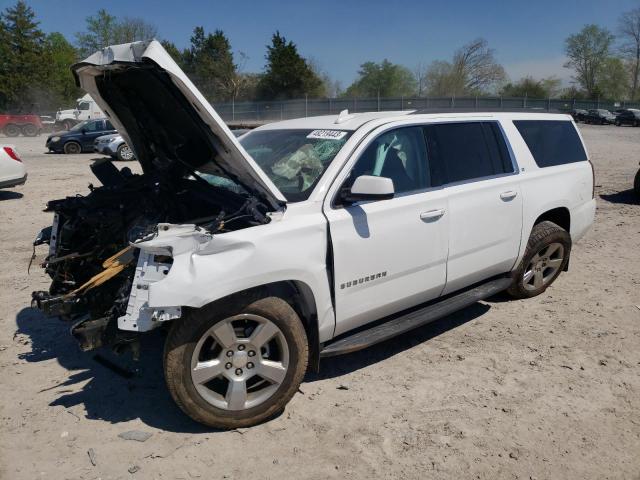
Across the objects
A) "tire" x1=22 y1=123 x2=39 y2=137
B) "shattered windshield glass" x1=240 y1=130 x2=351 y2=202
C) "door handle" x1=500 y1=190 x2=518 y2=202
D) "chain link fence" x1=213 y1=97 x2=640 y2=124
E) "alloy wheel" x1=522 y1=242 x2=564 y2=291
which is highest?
"chain link fence" x1=213 y1=97 x2=640 y2=124

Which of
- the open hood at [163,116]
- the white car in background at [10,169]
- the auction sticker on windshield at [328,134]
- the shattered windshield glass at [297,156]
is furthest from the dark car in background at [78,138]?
the auction sticker on windshield at [328,134]

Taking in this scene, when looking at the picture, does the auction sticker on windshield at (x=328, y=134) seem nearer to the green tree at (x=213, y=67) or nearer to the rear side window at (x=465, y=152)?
the rear side window at (x=465, y=152)

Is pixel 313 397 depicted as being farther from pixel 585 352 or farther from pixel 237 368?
pixel 585 352

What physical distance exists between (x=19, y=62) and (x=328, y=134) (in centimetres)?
6018

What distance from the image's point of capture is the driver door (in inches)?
132

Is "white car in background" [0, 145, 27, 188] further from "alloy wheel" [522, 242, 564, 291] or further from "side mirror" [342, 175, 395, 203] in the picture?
"alloy wheel" [522, 242, 564, 291]

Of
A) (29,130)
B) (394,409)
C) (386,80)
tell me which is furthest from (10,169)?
(386,80)

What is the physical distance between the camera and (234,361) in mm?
3047

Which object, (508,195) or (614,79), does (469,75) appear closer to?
(614,79)

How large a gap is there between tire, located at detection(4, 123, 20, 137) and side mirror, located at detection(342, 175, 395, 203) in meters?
39.5

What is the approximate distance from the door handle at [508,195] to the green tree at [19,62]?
195 feet

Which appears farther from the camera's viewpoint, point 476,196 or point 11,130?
point 11,130

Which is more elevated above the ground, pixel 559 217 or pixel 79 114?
pixel 79 114

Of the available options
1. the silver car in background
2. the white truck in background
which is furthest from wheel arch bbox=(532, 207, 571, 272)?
the white truck in background
